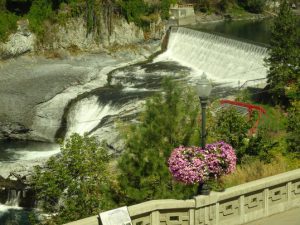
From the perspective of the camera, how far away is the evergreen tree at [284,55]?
2395cm

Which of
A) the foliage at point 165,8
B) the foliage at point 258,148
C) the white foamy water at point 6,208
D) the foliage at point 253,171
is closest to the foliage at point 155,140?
the foliage at point 253,171

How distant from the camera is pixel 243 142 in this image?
544 inches

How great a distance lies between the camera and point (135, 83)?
31.7 meters

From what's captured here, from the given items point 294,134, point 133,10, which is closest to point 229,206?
point 294,134

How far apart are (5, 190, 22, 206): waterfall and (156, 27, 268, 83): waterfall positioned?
15663mm

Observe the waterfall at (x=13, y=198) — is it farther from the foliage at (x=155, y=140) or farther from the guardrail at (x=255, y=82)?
the guardrail at (x=255, y=82)

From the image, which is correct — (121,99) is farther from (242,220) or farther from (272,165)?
(242,220)

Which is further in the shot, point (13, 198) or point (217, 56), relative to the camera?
point (217, 56)

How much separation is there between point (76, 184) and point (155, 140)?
2.07m

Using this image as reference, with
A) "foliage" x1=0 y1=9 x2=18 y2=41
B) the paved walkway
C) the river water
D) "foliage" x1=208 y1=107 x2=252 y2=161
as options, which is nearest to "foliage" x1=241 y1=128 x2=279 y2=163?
"foliage" x1=208 y1=107 x2=252 y2=161

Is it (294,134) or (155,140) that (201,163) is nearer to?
(155,140)

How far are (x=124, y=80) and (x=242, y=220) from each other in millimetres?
22846

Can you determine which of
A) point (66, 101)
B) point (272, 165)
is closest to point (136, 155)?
point (272, 165)

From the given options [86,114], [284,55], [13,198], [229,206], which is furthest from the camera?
[86,114]
